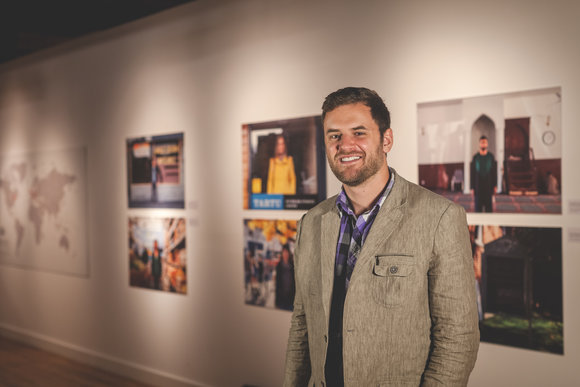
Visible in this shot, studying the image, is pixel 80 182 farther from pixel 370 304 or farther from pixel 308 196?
pixel 370 304

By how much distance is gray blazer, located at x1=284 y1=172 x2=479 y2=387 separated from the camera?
1.71m

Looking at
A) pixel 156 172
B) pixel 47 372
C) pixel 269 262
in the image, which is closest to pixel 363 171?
pixel 269 262

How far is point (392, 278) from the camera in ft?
5.87

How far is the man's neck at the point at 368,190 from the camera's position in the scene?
1.92 m

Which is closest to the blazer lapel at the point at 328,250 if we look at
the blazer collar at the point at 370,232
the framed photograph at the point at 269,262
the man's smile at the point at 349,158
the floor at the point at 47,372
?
the blazer collar at the point at 370,232

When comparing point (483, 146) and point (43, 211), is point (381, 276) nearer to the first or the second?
point (483, 146)

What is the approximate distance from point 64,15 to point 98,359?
390cm

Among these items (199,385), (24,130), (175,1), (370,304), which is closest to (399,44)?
(370,304)

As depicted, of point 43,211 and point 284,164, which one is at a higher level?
point 284,164

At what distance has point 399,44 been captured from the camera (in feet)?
10.4

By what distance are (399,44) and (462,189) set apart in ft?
3.42

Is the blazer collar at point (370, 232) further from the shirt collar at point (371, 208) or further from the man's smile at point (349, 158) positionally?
the man's smile at point (349, 158)

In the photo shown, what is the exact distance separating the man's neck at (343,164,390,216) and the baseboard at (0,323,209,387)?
3.11 metres

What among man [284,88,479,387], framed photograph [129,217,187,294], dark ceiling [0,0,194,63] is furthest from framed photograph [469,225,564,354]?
dark ceiling [0,0,194,63]
